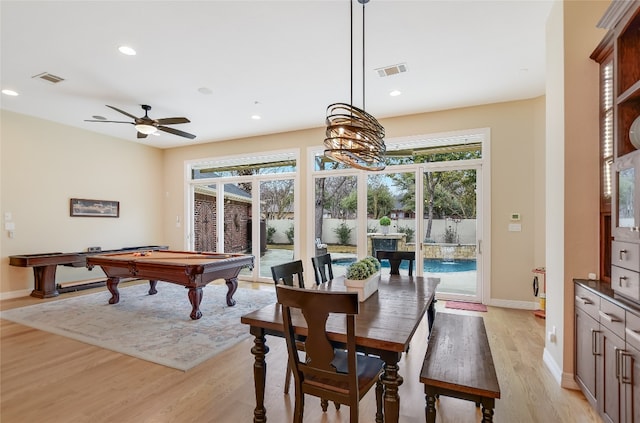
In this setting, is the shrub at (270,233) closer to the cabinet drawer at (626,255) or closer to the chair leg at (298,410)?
the chair leg at (298,410)

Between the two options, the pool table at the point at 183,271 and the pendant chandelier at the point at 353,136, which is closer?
the pendant chandelier at the point at 353,136

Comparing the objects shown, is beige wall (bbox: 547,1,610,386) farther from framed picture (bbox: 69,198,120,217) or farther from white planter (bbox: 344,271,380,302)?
framed picture (bbox: 69,198,120,217)

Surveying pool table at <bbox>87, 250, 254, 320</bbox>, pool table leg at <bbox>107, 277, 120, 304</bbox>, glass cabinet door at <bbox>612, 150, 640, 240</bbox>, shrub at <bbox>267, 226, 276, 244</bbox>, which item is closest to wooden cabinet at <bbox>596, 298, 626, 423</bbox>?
glass cabinet door at <bbox>612, 150, 640, 240</bbox>

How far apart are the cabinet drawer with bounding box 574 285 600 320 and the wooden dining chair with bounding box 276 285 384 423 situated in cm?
154

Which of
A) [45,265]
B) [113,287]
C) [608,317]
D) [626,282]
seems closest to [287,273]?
[608,317]

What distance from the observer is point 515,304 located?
4.82 meters

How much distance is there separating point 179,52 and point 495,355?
15.2ft

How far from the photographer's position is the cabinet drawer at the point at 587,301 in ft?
6.93

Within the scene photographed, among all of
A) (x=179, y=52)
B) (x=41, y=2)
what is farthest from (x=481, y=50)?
(x=41, y=2)

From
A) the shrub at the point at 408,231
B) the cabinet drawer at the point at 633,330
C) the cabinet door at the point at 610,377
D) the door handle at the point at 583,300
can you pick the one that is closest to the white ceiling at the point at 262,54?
the shrub at the point at 408,231

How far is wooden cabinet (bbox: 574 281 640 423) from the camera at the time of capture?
1.70 m

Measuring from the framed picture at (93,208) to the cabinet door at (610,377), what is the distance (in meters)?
7.98

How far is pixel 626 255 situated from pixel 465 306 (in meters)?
3.15

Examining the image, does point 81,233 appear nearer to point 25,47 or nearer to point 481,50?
point 25,47
